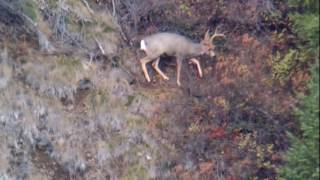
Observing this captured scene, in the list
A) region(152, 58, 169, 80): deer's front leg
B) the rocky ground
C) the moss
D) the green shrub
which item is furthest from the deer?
the green shrub

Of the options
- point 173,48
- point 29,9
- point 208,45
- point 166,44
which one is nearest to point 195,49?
point 208,45

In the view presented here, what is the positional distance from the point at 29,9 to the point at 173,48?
2270 mm

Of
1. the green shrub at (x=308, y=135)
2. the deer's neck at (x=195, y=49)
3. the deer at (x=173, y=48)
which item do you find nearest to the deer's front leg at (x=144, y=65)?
the deer at (x=173, y=48)

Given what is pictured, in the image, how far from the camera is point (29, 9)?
13828mm

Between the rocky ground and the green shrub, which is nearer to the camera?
the green shrub

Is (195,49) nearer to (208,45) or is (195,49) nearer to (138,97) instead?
(208,45)

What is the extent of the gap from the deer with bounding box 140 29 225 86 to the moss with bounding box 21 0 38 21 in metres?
1.72

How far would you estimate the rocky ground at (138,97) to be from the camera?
12852mm

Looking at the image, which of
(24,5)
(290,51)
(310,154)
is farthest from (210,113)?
(24,5)

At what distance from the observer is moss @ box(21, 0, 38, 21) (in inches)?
541

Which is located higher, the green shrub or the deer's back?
the deer's back

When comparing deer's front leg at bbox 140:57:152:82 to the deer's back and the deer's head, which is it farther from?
the deer's head

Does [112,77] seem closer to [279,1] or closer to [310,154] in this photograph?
[279,1]

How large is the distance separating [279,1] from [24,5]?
150 inches
